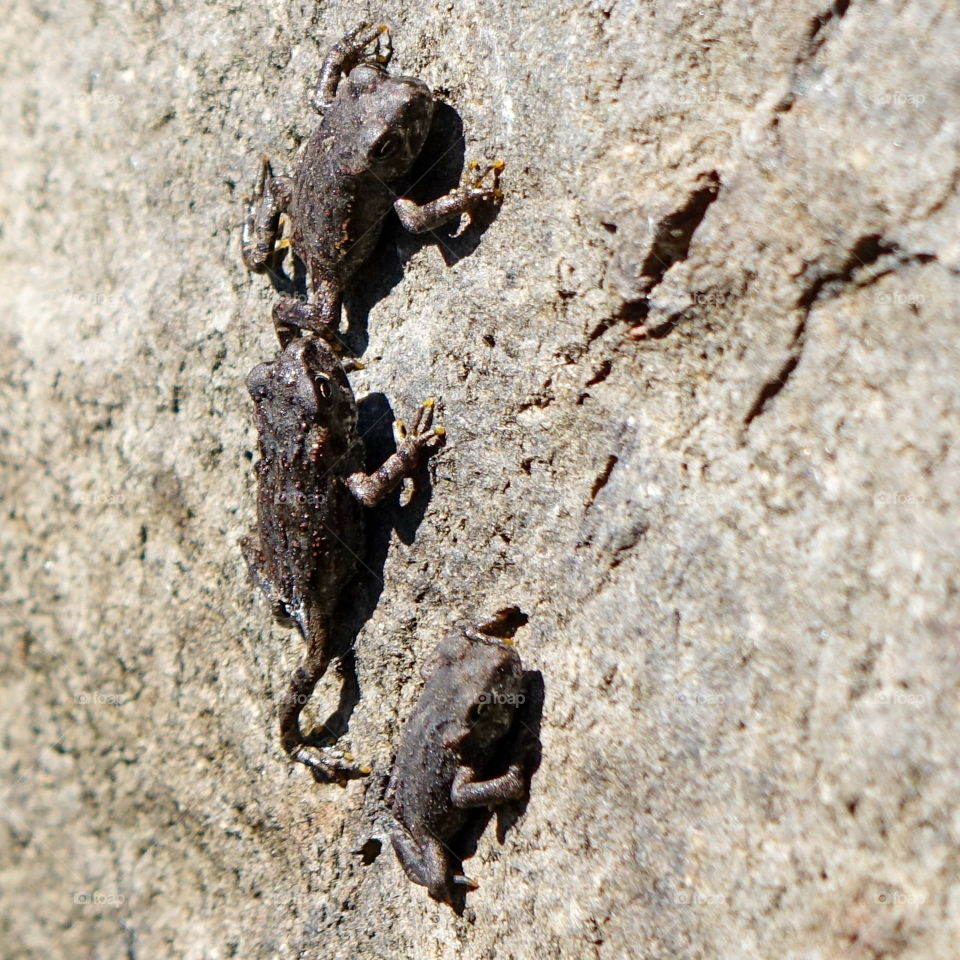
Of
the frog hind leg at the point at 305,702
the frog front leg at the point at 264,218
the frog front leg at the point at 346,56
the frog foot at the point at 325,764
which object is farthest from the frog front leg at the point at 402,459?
the frog front leg at the point at 346,56

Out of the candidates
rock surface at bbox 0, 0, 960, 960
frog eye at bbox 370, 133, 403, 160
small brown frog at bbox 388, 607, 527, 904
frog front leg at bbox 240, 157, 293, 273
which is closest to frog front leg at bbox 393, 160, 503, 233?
rock surface at bbox 0, 0, 960, 960

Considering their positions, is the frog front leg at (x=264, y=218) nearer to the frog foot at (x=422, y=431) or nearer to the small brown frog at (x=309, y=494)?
the small brown frog at (x=309, y=494)

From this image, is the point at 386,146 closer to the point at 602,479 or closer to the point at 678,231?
the point at 678,231

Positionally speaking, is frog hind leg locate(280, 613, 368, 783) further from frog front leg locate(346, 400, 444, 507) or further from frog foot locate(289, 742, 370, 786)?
frog front leg locate(346, 400, 444, 507)

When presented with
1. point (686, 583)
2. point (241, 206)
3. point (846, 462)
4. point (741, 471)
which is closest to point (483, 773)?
point (686, 583)

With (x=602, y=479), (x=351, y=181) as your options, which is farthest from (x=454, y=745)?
(x=351, y=181)

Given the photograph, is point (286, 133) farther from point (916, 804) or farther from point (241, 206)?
point (916, 804)
